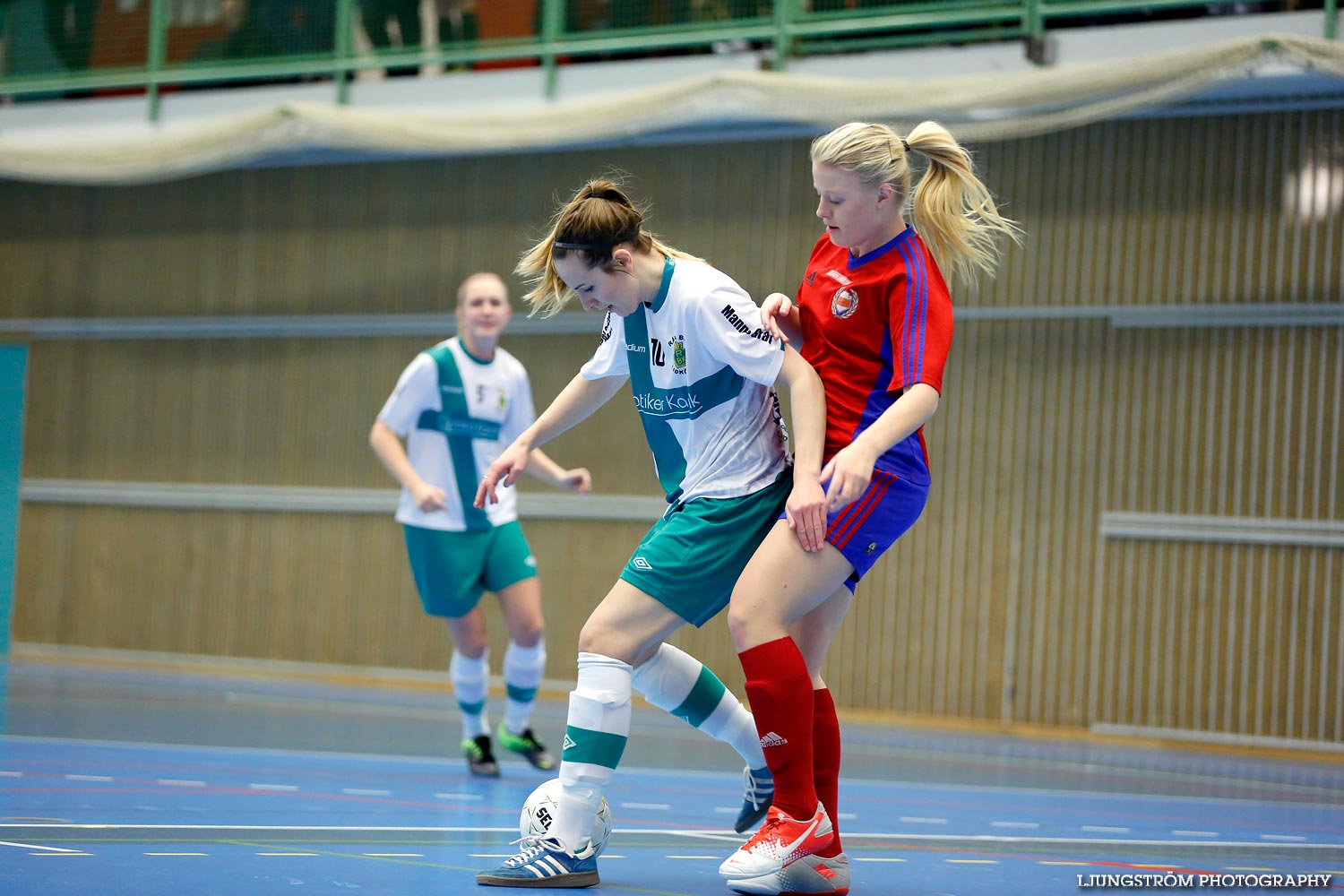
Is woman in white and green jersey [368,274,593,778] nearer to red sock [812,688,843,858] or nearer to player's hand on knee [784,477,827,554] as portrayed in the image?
red sock [812,688,843,858]

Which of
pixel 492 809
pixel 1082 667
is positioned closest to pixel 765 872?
pixel 492 809

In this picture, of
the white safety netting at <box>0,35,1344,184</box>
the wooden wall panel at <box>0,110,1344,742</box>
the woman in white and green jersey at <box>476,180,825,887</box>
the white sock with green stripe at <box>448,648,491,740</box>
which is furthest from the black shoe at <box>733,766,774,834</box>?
the wooden wall panel at <box>0,110,1344,742</box>

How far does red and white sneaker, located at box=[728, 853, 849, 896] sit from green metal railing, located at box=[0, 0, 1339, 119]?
22.4 ft

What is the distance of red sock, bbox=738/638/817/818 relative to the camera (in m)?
3.03

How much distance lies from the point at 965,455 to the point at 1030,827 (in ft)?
16.5

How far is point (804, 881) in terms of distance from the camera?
118 inches

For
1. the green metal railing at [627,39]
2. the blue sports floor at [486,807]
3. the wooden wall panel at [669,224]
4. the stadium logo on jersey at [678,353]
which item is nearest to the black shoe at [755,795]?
the blue sports floor at [486,807]

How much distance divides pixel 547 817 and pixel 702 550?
70cm

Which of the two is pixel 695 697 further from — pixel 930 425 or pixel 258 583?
pixel 258 583

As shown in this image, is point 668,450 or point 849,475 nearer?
point 849,475

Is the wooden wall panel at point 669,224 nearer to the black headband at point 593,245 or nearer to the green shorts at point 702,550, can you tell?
the black headband at point 593,245

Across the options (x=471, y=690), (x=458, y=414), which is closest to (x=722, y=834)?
(x=471, y=690)

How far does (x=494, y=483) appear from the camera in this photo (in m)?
3.49

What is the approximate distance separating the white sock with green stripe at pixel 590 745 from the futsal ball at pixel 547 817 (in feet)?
0.10
